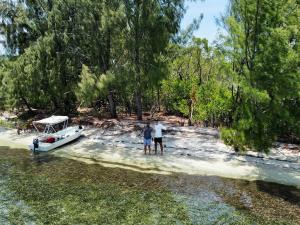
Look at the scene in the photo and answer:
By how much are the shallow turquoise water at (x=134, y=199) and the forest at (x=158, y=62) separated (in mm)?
3354

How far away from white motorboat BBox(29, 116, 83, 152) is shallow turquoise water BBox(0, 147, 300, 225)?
171 inches

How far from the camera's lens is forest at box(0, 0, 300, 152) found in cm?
1762

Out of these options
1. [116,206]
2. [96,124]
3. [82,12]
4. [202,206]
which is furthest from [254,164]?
[82,12]

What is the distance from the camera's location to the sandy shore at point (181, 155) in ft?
64.6

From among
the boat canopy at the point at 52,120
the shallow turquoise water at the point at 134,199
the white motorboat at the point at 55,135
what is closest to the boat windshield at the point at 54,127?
the white motorboat at the point at 55,135

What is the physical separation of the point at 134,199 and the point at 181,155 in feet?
24.2

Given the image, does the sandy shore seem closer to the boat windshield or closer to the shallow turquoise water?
the shallow turquoise water

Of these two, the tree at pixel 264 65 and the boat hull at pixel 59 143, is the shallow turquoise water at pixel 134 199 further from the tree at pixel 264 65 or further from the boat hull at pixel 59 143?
the boat hull at pixel 59 143

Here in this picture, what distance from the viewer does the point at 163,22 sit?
2838 centimetres

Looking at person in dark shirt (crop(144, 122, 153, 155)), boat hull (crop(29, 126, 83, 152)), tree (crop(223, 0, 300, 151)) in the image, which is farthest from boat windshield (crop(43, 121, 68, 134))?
tree (crop(223, 0, 300, 151))

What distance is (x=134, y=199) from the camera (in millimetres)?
16172

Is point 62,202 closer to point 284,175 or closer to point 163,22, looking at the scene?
point 284,175

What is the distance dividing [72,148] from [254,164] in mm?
12856

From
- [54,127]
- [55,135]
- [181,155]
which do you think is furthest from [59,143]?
[181,155]
